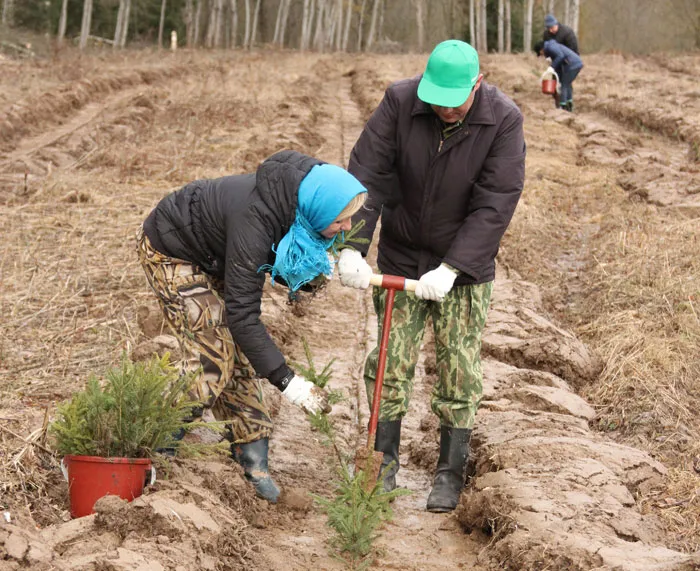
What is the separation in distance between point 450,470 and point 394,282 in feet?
3.52

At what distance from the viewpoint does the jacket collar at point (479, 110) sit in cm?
425

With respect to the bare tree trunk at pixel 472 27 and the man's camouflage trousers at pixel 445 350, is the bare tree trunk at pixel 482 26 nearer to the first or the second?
the bare tree trunk at pixel 472 27

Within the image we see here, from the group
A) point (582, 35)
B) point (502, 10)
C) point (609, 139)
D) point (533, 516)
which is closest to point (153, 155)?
point (609, 139)

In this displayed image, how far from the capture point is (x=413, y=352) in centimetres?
469

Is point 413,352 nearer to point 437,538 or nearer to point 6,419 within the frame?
point 437,538

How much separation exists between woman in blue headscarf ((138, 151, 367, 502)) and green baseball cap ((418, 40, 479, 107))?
0.55m

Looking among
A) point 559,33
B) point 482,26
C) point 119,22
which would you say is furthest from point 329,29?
point 559,33

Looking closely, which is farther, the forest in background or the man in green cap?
the forest in background

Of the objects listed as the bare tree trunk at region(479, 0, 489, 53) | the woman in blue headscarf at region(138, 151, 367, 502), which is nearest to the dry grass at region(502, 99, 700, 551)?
the woman in blue headscarf at region(138, 151, 367, 502)

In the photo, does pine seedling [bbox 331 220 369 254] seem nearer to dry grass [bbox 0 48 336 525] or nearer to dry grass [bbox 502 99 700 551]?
dry grass [bbox 0 48 336 525]

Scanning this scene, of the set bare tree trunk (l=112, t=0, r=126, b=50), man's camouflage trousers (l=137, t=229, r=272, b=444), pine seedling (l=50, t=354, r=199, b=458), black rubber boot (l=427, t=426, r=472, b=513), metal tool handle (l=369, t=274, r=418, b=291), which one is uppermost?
bare tree trunk (l=112, t=0, r=126, b=50)

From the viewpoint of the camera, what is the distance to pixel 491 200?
4.32m

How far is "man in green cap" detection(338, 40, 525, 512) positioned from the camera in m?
4.25

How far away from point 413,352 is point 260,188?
1.25 m
